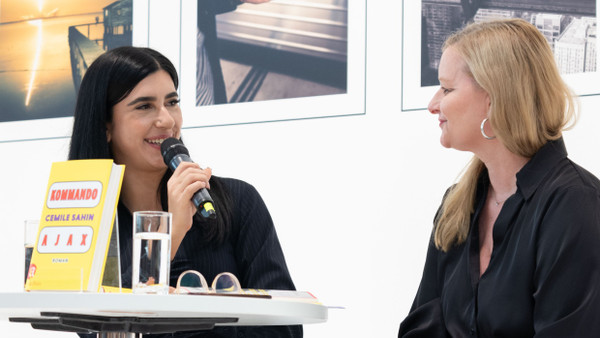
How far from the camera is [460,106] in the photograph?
84.5 inches

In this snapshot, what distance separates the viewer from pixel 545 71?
2070 millimetres

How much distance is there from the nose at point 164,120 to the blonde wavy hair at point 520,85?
80 cm

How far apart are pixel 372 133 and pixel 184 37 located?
86cm

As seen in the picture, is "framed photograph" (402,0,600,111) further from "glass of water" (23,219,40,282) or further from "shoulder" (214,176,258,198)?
"glass of water" (23,219,40,282)

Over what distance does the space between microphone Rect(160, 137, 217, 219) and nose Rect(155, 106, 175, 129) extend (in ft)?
0.42

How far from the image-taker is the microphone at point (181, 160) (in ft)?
6.17

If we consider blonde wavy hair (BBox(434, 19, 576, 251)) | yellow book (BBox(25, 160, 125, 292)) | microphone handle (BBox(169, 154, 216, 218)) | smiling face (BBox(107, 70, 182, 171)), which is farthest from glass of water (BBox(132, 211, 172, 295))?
blonde wavy hair (BBox(434, 19, 576, 251))

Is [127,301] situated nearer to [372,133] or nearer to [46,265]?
[46,265]

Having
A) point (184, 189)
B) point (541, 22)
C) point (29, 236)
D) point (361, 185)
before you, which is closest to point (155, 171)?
point (184, 189)

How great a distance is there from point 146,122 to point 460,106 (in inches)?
33.1

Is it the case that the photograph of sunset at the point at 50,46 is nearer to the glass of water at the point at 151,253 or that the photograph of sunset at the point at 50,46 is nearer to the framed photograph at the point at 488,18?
the framed photograph at the point at 488,18

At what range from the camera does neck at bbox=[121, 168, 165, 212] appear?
239cm

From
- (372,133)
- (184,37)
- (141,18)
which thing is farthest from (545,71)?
(141,18)

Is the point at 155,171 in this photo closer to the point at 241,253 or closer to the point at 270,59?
the point at 241,253
